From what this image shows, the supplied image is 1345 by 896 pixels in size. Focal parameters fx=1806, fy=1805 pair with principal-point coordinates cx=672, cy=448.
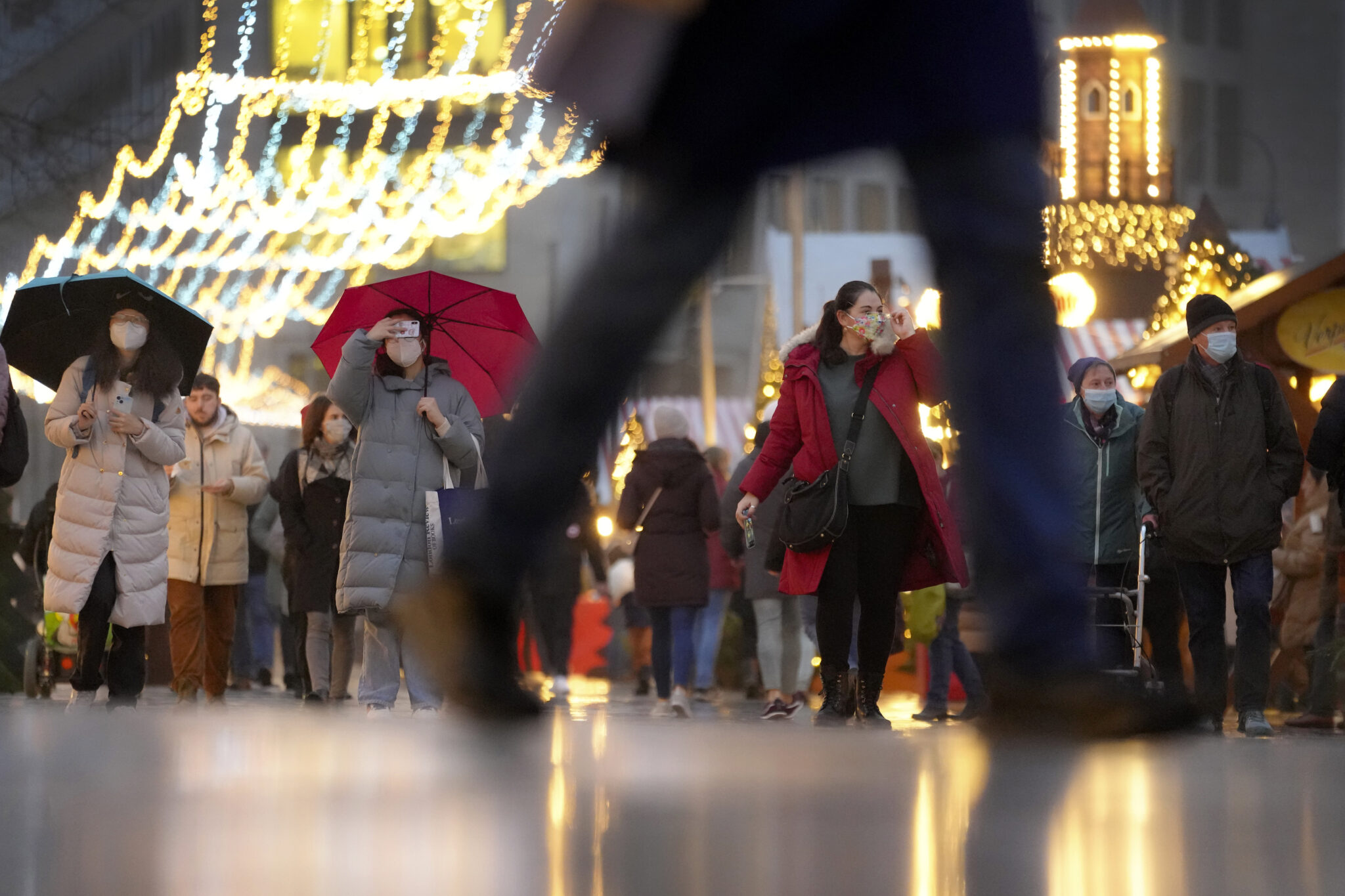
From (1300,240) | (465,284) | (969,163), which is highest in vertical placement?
(1300,240)

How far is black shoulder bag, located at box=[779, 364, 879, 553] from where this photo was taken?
711cm

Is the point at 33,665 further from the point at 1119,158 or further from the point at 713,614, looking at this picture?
the point at 1119,158

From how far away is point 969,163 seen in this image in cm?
249

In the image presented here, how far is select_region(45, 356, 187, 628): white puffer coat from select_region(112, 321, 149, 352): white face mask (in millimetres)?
191

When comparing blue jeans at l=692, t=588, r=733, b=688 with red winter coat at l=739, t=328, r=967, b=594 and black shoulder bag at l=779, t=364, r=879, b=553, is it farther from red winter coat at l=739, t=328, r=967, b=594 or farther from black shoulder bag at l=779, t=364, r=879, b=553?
black shoulder bag at l=779, t=364, r=879, b=553

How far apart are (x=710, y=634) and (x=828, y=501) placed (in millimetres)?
6056

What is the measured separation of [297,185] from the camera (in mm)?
24250

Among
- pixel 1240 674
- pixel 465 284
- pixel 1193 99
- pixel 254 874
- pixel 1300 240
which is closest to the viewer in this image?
pixel 254 874

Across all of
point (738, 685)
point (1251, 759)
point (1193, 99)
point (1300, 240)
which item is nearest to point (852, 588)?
point (1251, 759)

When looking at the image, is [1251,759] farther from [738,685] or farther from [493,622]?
[738,685]

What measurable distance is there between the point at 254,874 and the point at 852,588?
5673 mm

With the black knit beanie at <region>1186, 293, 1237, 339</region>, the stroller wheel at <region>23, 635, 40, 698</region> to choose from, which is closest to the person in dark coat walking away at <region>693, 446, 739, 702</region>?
the stroller wheel at <region>23, 635, 40, 698</region>

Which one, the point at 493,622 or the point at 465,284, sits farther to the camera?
the point at 465,284

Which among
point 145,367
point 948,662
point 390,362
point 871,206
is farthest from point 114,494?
point 871,206
